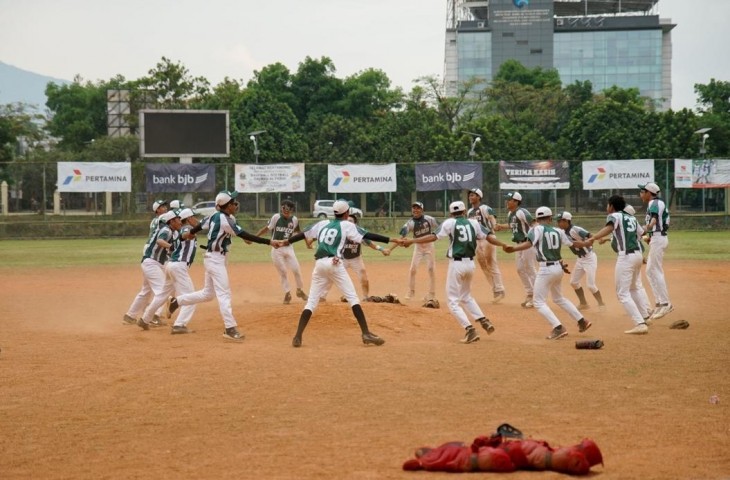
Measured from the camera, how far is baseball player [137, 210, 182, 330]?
16172 millimetres

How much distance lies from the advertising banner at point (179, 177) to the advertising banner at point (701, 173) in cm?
2446

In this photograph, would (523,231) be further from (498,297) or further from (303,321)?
(303,321)

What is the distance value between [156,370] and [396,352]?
11.9 feet

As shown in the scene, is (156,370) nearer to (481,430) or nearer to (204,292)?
(204,292)

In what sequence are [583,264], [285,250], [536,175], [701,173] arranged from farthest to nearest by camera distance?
[701,173], [536,175], [285,250], [583,264]

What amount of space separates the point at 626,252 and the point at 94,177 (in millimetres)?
35495

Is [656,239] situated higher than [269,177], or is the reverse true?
[269,177]

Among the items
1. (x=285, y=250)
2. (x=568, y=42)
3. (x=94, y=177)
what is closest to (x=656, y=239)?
(x=285, y=250)

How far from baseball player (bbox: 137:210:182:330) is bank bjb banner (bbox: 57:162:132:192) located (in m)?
29.9

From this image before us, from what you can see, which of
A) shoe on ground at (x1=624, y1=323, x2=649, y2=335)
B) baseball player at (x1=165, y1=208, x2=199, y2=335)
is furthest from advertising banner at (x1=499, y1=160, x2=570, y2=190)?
baseball player at (x1=165, y1=208, x2=199, y2=335)

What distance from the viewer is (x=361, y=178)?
46.5 m

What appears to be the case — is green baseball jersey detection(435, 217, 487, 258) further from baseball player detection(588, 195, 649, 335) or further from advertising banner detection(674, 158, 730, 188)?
advertising banner detection(674, 158, 730, 188)

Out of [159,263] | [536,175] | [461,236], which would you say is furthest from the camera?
[536,175]

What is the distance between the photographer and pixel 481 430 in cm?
878
